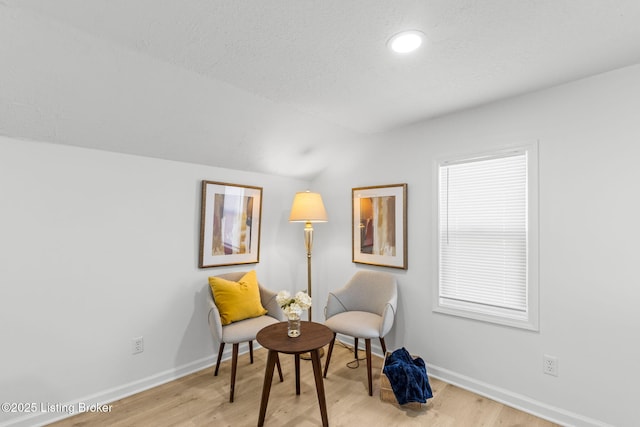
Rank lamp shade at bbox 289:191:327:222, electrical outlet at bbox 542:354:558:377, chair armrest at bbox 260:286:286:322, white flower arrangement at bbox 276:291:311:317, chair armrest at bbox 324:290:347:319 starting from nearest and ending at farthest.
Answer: electrical outlet at bbox 542:354:558:377 < white flower arrangement at bbox 276:291:311:317 < chair armrest at bbox 260:286:286:322 < chair armrest at bbox 324:290:347:319 < lamp shade at bbox 289:191:327:222

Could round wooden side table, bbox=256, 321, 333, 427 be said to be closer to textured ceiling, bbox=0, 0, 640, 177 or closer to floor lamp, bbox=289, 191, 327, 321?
floor lamp, bbox=289, 191, 327, 321

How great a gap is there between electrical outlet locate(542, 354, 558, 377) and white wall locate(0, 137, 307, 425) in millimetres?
2724

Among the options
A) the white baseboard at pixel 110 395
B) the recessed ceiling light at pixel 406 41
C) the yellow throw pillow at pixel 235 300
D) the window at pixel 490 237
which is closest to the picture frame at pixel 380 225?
the window at pixel 490 237

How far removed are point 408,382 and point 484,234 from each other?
4.27ft

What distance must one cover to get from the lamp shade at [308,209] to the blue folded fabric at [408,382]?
4.89ft

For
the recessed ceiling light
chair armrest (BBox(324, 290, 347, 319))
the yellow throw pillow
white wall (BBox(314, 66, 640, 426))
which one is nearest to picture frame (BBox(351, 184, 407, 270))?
chair armrest (BBox(324, 290, 347, 319))

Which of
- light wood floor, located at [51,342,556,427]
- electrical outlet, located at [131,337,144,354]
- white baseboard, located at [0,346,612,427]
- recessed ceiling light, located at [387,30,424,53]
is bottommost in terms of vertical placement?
light wood floor, located at [51,342,556,427]

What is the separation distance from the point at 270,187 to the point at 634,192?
295cm

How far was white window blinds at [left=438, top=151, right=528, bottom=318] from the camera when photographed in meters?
2.35

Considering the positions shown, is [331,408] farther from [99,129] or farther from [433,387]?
[99,129]

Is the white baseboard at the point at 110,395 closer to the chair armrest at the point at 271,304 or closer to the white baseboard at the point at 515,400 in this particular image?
the chair armrest at the point at 271,304

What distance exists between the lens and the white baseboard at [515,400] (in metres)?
2.02

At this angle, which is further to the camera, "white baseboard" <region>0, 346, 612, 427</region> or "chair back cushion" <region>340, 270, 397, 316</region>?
"chair back cushion" <region>340, 270, 397, 316</region>

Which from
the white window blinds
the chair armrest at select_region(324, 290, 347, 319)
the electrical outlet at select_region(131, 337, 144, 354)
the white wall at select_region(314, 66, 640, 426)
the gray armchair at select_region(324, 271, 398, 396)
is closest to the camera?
the white wall at select_region(314, 66, 640, 426)
